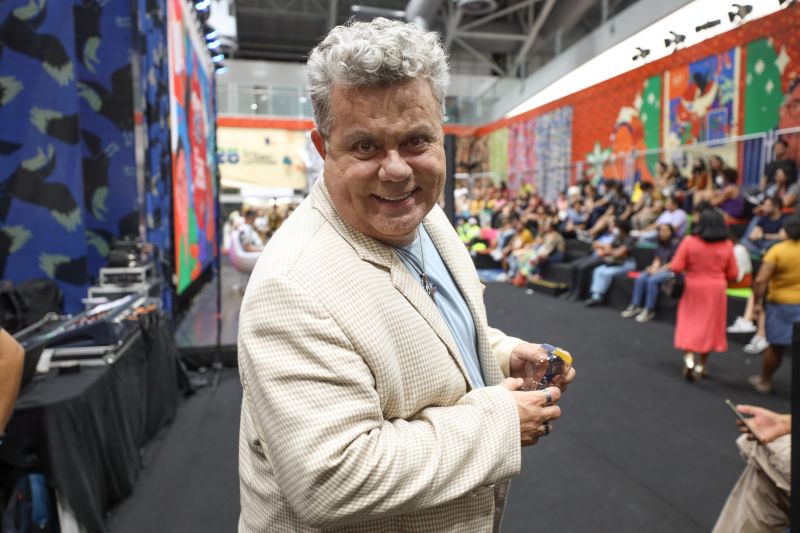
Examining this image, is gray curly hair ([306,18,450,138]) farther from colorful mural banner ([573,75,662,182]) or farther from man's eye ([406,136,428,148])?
colorful mural banner ([573,75,662,182])

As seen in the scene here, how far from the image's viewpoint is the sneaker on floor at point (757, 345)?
5.38 m

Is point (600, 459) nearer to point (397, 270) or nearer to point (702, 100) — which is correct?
point (397, 270)

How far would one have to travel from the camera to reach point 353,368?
0.87 m

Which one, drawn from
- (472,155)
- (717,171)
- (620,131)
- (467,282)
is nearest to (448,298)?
(467,282)

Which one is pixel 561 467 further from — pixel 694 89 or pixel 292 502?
pixel 694 89

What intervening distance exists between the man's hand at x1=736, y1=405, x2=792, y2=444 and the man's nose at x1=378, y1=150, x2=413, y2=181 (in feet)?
4.35

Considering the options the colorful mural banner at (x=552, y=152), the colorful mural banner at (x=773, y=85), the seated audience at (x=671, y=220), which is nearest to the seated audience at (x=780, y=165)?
the colorful mural banner at (x=773, y=85)

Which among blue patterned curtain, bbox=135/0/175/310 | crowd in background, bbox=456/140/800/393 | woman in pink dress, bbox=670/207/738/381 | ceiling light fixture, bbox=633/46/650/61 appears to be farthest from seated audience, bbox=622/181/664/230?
blue patterned curtain, bbox=135/0/175/310

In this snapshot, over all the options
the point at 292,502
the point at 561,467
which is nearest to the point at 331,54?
the point at 292,502

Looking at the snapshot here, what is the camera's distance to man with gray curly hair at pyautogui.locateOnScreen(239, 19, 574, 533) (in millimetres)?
854

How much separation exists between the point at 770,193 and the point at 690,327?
349 centimetres

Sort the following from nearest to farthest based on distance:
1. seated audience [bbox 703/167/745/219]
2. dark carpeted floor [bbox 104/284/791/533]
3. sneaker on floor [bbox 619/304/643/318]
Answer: dark carpeted floor [bbox 104/284/791/533], sneaker on floor [bbox 619/304/643/318], seated audience [bbox 703/167/745/219]

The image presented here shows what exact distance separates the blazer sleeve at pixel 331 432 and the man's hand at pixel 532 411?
0.14 meters

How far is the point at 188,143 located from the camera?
634cm
